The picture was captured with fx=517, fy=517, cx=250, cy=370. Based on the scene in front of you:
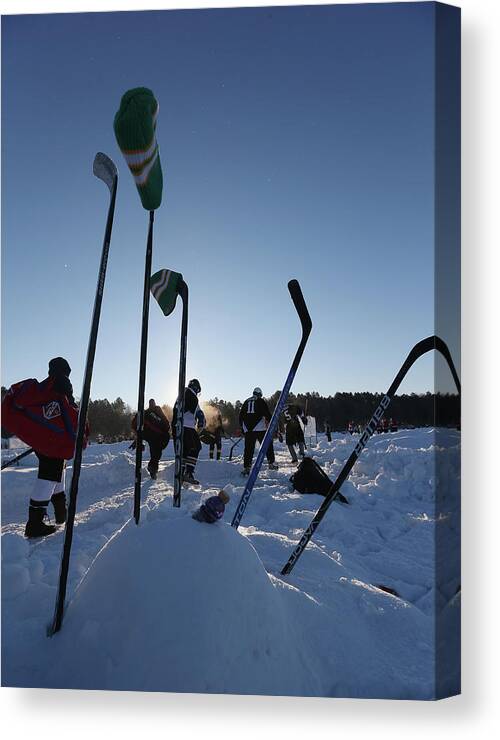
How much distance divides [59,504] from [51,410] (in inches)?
27.9

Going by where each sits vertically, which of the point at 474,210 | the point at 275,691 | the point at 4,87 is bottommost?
the point at 275,691

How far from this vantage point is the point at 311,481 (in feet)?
16.8

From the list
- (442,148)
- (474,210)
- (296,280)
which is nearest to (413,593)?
(296,280)

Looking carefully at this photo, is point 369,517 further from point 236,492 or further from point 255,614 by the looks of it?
point 255,614

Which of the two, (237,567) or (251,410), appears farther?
(251,410)

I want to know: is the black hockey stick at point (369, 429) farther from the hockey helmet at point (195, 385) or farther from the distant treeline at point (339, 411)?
the hockey helmet at point (195, 385)

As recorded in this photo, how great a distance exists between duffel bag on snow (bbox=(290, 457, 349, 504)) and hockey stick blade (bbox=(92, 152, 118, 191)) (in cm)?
368

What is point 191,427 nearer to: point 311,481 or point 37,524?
point 311,481

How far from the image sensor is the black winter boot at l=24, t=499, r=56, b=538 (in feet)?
10.3

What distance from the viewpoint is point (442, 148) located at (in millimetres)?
2584

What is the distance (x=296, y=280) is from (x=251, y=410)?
423 centimetres

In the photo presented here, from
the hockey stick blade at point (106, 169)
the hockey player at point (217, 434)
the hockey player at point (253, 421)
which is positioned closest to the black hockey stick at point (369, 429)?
the hockey stick blade at point (106, 169)

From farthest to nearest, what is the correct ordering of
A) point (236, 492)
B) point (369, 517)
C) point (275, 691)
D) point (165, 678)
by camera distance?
point (236, 492)
point (369, 517)
point (275, 691)
point (165, 678)

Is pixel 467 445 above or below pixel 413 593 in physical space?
above
